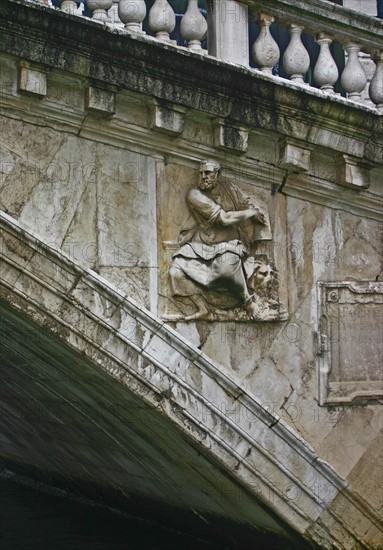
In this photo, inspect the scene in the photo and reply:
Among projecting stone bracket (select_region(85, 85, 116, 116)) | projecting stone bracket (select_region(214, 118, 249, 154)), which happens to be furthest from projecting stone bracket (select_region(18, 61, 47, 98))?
projecting stone bracket (select_region(214, 118, 249, 154))

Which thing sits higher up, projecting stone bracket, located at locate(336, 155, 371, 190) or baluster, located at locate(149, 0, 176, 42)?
projecting stone bracket, located at locate(336, 155, 371, 190)

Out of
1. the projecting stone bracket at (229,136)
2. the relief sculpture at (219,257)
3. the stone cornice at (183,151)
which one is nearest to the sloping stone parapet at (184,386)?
the relief sculpture at (219,257)

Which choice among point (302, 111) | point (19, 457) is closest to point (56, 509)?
point (19, 457)

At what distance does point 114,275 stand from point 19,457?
6.32 meters

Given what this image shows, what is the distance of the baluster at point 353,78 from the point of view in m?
8.59

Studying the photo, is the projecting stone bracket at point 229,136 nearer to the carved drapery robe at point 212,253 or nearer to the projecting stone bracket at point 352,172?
the carved drapery robe at point 212,253

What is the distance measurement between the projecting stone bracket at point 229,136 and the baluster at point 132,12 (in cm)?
76

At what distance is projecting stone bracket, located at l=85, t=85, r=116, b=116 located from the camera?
7.96m

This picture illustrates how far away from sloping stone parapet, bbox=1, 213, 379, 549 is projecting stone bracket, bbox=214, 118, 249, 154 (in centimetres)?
110

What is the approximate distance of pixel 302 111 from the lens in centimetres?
842

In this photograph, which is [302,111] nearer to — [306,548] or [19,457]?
[306,548]

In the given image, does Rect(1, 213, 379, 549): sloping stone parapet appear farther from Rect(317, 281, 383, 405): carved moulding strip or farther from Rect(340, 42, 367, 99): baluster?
Rect(340, 42, 367, 99): baluster

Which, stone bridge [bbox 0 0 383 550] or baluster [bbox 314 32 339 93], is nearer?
stone bridge [bbox 0 0 383 550]

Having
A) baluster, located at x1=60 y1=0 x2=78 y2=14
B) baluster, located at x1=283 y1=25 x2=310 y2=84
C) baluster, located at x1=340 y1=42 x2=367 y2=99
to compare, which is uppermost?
baluster, located at x1=340 y1=42 x2=367 y2=99
